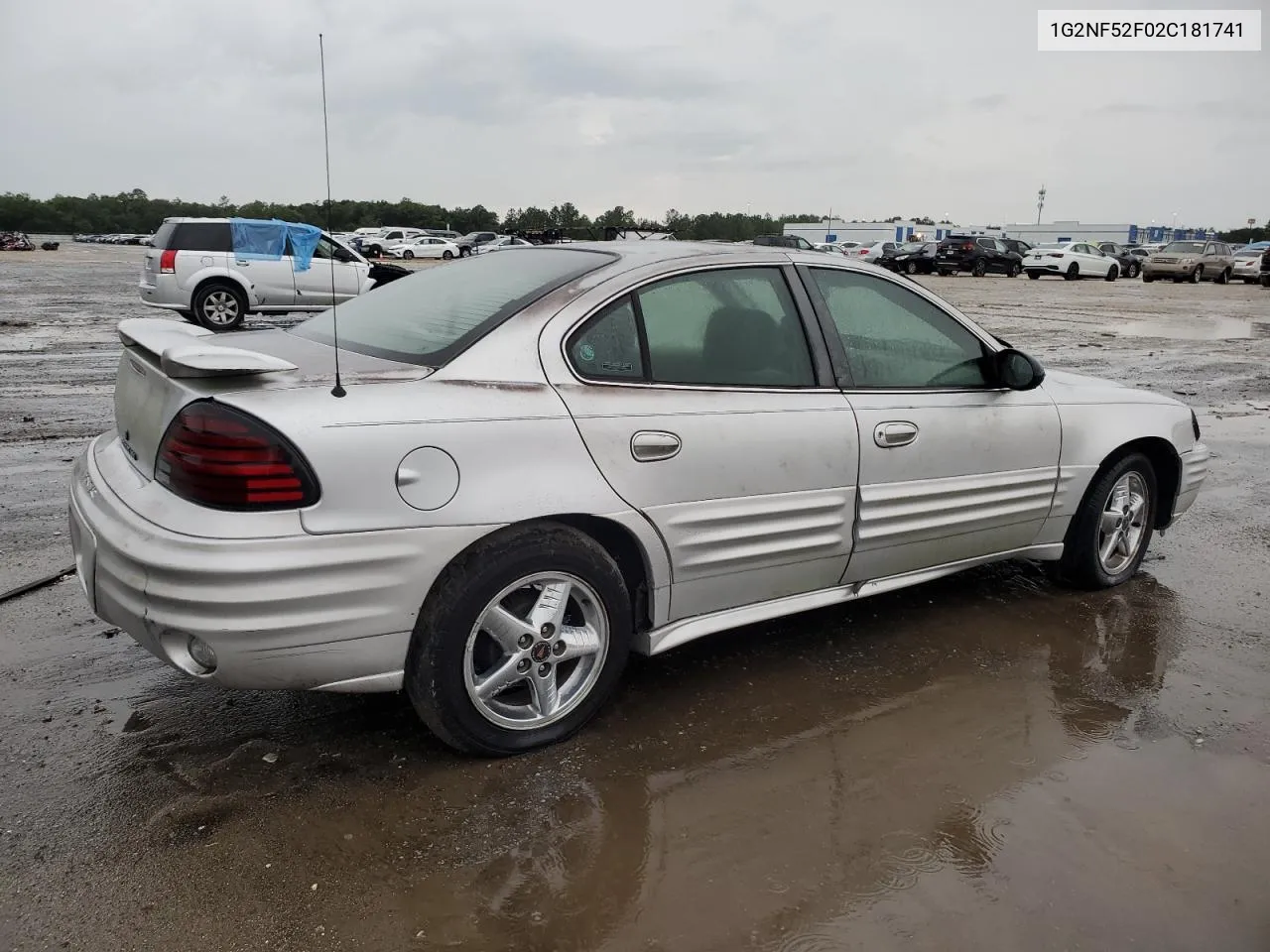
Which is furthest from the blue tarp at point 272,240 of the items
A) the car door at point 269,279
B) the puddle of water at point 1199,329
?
the puddle of water at point 1199,329

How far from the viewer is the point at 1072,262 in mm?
38281

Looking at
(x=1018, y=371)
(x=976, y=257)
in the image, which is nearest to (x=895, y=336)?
(x=1018, y=371)

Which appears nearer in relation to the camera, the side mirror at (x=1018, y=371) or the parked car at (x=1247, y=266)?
the side mirror at (x=1018, y=371)

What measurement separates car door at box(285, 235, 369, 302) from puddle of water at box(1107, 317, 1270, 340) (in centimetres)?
1292

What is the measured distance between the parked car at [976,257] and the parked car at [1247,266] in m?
7.50

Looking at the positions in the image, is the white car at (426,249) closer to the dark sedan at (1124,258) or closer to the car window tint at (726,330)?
the dark sedan at (1124,258)

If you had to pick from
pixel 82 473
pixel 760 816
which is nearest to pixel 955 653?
pixel 760 816

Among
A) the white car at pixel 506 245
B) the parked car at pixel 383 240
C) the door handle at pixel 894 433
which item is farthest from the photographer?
the parked car at pixel 383 240

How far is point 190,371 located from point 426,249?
165 feet

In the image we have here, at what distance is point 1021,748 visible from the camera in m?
3.27

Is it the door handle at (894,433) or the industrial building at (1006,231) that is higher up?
the industrial building at (1006,231)

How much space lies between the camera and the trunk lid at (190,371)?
8.98 feet

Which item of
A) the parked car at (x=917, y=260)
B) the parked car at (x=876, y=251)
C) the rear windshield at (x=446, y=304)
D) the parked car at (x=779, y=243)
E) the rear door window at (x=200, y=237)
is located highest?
the parked car at (x=876, y=251)

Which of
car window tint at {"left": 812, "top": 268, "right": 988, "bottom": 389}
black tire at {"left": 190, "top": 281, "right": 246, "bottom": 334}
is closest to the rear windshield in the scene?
car window tint at {"left": 812, "top": 268, "right": 988, "bottom": 389}
